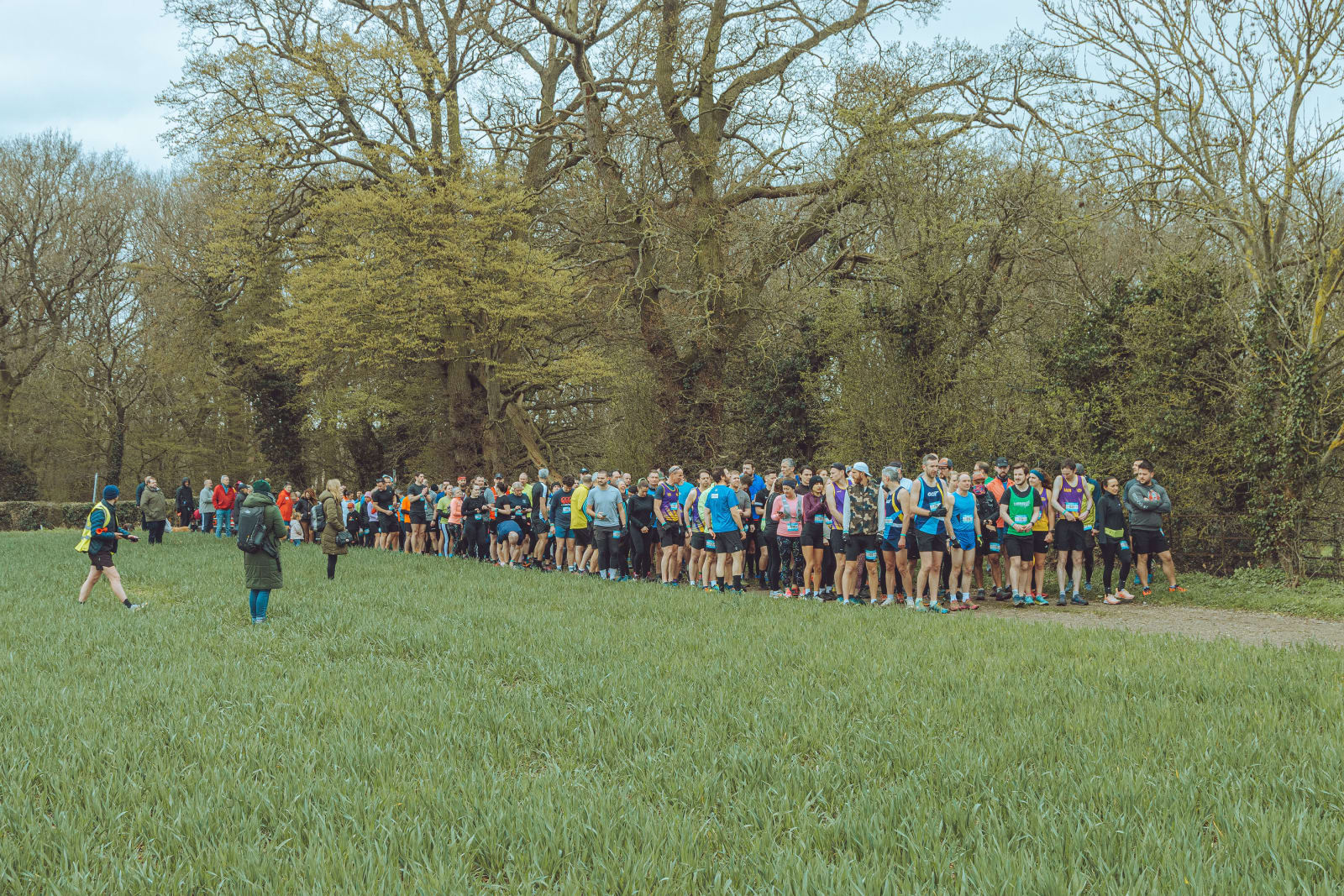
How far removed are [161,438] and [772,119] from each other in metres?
29.9

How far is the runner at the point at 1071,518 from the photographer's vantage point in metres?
12.6

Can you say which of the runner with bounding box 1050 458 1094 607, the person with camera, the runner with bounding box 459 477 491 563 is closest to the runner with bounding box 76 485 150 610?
the person with camera

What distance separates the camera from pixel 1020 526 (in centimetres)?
1248

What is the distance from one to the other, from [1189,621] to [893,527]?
3631mm

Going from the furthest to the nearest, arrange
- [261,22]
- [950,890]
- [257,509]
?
[261,22] < [257,509] < [950,890]

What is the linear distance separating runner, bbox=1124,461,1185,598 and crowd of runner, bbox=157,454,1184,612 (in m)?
0.02

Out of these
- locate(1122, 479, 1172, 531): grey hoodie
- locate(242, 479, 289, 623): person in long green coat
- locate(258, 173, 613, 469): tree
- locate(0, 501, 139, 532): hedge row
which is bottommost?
locate(0, 501, 139, 532): hedge row

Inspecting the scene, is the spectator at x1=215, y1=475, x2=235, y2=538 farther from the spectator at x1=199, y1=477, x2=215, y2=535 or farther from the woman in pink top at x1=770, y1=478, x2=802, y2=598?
the woman in pink top at x1=770, y1=478, x2=802, y2=598

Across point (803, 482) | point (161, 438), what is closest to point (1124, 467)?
point (803, 482)

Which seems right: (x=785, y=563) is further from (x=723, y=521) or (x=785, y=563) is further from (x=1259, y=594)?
(x=1259, y=594)

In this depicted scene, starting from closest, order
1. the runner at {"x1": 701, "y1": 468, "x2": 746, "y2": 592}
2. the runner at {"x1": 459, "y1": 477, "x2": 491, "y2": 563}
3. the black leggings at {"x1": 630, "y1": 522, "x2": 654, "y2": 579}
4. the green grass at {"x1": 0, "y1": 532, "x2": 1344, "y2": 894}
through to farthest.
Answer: the green grass at {"x1": 0, "y1": 532, "x2": 1344, "y2": 894} < the runner at {"x1": 701, "y1": 468, "x2": 746, "y2": 592} < the black leggings at {"x1": 630, "y1": 522, "x2": 654, "y2": 579} < the runner at {"x1": 459, "y1": 477, "x2": 491, "y2": 563}

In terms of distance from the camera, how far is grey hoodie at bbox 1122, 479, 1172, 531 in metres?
12.8

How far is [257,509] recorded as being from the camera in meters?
10.7

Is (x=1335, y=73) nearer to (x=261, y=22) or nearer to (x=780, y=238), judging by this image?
(x=780, y=238)
